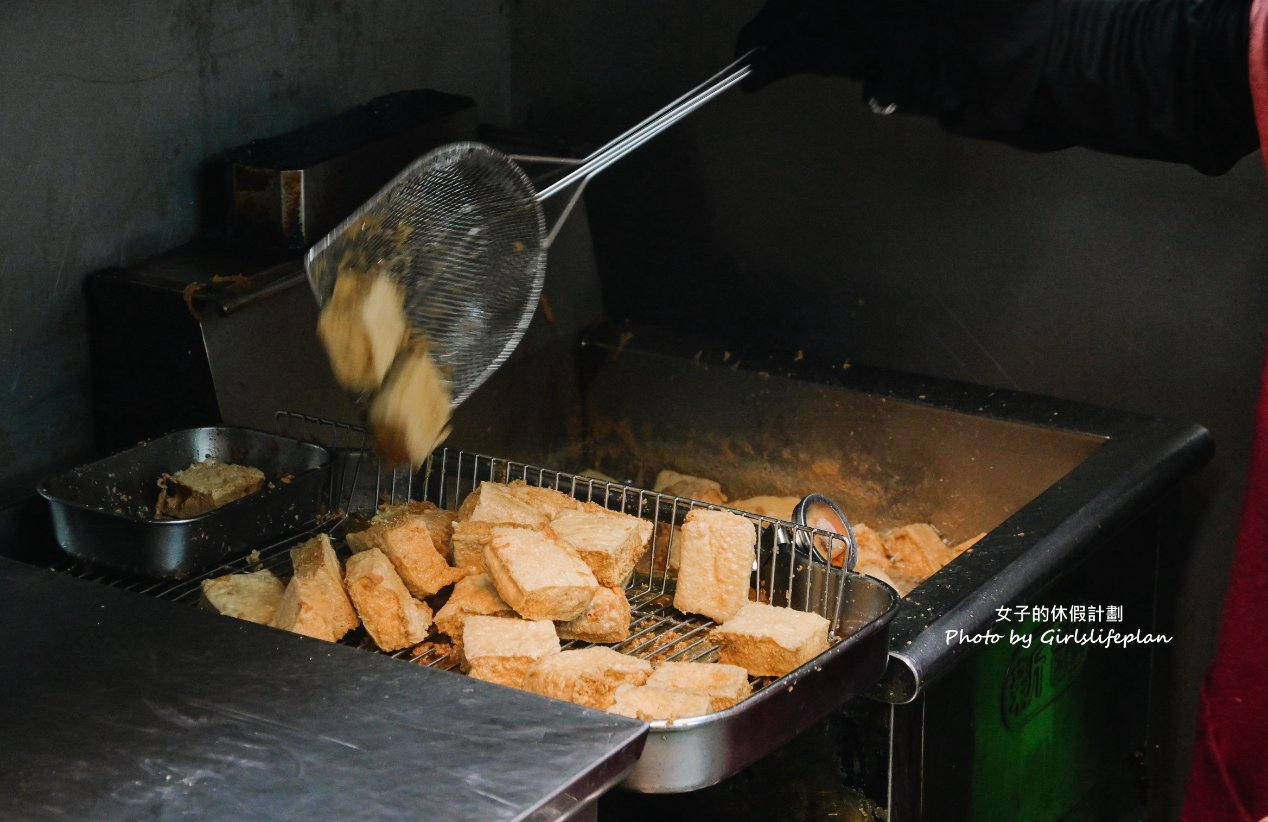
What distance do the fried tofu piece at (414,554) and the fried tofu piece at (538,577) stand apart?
0.24 ft

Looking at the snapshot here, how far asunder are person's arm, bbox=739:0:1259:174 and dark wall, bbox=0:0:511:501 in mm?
688

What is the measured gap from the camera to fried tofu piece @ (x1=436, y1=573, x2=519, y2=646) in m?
1.37

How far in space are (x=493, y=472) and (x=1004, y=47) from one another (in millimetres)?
883

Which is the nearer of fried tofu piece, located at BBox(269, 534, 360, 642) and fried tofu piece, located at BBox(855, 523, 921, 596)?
fried tofu piece, located at BBox(269, 534, 360, 642)

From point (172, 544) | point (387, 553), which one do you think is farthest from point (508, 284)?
point (172, 544)

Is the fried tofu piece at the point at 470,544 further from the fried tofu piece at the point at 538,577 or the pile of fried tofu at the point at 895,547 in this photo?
the pile of fried tofu at the point at 895,547

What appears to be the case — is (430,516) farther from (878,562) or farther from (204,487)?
(878,562)

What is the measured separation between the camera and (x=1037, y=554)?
1582 millimetres

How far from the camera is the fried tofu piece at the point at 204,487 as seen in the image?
149 centimetres

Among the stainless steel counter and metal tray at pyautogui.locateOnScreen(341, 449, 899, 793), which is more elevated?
the stainless steel counter

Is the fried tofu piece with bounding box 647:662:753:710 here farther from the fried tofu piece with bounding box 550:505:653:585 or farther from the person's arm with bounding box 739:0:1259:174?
the person's arm with bounding box 739:0:1259:174

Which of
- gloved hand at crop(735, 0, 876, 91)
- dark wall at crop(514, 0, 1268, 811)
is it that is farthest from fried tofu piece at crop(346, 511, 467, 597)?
dark wall at crop(514, 0, 1268, 811)

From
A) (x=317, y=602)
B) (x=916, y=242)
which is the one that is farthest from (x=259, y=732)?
(x=916, y=242)

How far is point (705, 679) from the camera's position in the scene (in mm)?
1221
